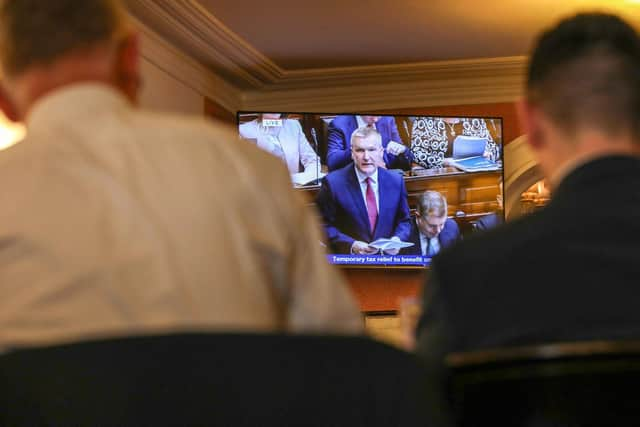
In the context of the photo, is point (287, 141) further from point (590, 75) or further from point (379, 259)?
point (590, 75)

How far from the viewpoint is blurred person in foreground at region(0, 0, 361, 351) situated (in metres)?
1.04

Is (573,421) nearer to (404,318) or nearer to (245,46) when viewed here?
(404,318)

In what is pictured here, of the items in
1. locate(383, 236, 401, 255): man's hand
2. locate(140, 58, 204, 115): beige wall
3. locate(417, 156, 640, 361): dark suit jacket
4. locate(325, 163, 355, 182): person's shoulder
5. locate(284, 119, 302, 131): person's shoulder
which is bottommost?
locate(383, 236, 401, 255): man's hand

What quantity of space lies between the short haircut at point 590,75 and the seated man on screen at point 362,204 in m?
5.58

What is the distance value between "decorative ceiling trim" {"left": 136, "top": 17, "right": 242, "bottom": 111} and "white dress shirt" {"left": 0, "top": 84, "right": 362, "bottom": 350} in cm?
525

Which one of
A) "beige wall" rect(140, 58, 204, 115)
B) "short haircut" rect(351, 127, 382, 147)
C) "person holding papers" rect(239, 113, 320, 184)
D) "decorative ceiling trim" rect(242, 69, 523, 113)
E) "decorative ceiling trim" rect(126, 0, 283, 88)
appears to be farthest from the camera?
"decorative ceiling trim" rect(242, 69, 523, 113)

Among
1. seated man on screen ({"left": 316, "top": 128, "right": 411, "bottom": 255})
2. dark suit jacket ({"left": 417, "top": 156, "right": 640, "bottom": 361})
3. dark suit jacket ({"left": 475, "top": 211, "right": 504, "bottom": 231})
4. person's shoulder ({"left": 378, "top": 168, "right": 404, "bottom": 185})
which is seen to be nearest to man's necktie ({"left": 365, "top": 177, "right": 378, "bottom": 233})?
seated man on screen ({"left": 316, "top": 128, "right": 411, "bottom": 255})

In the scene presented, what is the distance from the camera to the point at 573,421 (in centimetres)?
99

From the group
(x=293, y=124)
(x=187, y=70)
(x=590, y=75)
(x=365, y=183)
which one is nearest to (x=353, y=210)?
(x=365, y=183)

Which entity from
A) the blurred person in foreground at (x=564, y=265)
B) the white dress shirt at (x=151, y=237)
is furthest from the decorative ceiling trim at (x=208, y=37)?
the white dress shirt at (x=151, y=237)

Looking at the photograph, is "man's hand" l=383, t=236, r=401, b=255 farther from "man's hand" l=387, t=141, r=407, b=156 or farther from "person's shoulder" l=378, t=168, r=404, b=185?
"man's hand" l=387, t=141, r=407, b=156

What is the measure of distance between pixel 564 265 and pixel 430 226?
6.01 meters

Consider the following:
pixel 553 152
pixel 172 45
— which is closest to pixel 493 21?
pixel 172 45

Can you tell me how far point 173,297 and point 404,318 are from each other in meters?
0.46
